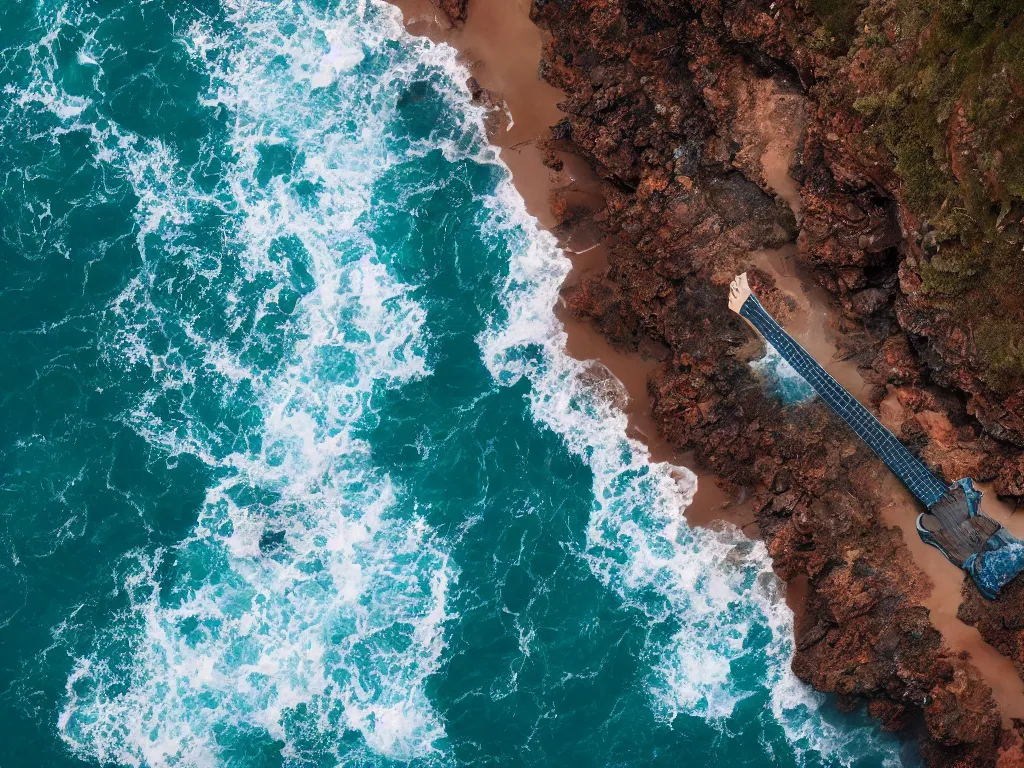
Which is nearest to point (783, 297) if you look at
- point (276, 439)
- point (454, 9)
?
point (454, 9)

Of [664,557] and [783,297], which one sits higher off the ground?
[783,297]

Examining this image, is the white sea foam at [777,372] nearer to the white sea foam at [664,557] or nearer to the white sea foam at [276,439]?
the white sea foam at [664,557]

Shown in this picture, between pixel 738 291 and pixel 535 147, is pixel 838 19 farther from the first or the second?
pixel 535 147

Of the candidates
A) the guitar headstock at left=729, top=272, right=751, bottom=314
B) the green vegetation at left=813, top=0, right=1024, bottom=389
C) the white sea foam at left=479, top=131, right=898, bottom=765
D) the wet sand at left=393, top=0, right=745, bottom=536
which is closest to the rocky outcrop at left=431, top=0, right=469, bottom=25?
the wet sand at left=393, top=0, right=745, bottom=536

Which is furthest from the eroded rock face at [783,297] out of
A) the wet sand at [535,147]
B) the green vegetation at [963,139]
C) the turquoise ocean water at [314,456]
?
the turquoise ocean water at [314,456]

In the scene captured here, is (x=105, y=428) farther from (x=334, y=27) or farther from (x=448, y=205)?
(x=334, y=27)
